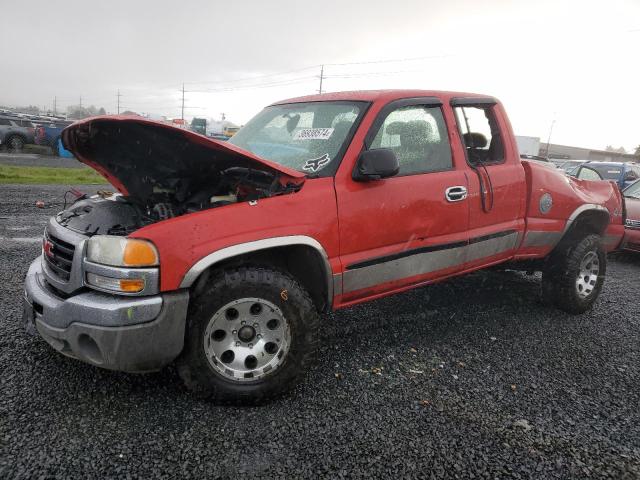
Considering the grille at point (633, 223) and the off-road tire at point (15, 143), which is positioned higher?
the grille at point (633, 223)

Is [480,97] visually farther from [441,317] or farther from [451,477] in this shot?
[451,477]

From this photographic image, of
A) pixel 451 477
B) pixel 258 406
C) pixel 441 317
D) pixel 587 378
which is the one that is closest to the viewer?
pixel 451 477

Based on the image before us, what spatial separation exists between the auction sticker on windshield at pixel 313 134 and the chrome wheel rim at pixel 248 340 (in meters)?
1.28

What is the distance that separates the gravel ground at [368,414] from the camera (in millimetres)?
2223

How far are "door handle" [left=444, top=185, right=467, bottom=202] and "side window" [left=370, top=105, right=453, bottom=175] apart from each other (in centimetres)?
17

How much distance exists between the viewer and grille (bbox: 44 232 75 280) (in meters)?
2.61

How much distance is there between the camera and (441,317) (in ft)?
14.1

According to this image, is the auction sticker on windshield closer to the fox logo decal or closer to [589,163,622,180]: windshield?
the fox logo decal

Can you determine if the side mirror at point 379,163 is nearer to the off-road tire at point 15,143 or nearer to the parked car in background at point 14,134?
the parked car in background at point 14,134

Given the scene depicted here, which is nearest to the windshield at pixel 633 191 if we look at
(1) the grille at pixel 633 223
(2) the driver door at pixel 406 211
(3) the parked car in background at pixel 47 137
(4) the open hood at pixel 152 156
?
(1) the grille at pixel 633 223

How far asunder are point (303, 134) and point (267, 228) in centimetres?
106

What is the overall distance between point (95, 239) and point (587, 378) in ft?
11.0

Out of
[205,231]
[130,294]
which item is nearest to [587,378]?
[205,231]

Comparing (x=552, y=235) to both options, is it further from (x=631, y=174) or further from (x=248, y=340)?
(x=631, y=174)
